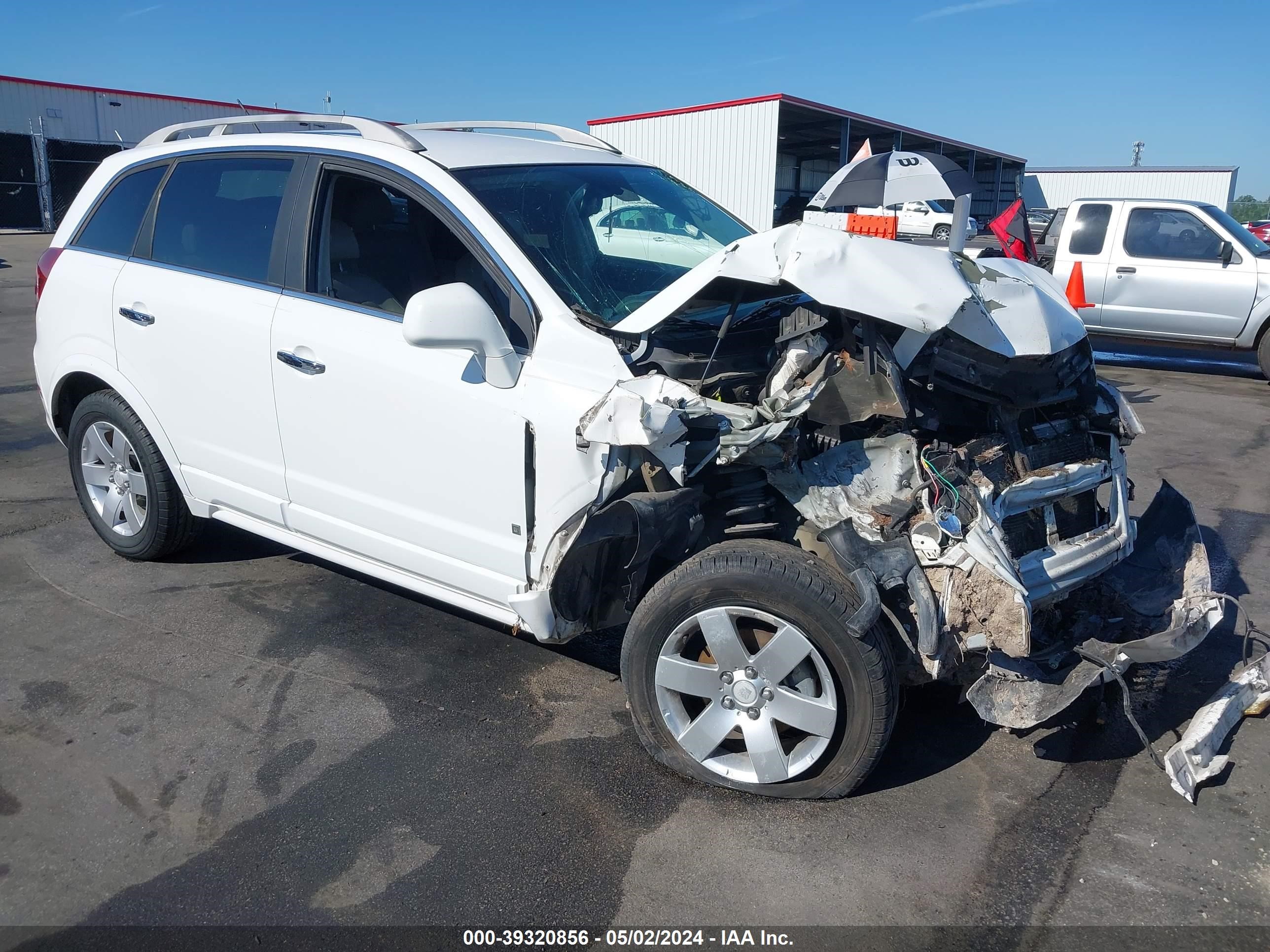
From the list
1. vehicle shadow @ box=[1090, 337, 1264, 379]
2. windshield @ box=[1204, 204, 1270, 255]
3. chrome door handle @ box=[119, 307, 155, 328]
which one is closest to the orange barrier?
chrome door handle @ box=[119, 307, 155, 328]

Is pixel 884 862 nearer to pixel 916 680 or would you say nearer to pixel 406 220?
pixel 916 680

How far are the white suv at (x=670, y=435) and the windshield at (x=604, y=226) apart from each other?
0.02m

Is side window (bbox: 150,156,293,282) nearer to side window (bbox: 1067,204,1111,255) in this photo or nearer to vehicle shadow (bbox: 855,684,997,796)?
vehicle shadow (bbox: 855,684,997,796)

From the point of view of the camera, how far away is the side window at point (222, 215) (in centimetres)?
396

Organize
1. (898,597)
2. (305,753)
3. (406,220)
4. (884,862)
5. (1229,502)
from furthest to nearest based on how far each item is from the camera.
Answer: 1. (1229,502)
2. (406,220)
3. (305,753)
4. (898,597)
5. (884,862)

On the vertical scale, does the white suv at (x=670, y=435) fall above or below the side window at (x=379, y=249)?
below

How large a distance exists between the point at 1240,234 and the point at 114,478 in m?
11.0

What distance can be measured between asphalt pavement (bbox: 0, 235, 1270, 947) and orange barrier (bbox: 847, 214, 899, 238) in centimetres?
174

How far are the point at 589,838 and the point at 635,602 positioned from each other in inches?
31.4

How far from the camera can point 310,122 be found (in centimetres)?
416

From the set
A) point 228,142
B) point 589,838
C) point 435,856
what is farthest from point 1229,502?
point 228,142

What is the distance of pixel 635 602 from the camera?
10.8ft

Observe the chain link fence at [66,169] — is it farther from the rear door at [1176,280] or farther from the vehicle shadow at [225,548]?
the rear door at [1176,280]

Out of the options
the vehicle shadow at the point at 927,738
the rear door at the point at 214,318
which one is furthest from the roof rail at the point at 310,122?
the vehicle shadow at the point at 927,738
